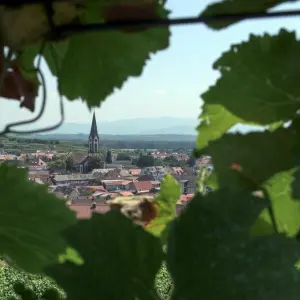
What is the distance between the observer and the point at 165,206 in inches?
8.6

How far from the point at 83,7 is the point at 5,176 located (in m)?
0.11

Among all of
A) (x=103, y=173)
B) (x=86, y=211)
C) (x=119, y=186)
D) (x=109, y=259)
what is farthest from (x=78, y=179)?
(x=109, y=259)

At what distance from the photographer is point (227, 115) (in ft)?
0.67

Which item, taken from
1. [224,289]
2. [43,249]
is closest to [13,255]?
[43,249]

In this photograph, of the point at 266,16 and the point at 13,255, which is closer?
the point at 266,16

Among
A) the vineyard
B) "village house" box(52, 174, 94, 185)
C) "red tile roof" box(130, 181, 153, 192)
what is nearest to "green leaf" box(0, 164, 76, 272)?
the vineyard

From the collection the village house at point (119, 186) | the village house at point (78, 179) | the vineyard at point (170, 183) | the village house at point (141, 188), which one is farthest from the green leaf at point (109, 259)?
the village house at point (78, 179)

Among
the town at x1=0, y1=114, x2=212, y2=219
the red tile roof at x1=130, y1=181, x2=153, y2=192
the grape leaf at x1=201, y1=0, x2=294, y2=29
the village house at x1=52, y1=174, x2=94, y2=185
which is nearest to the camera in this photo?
the grape leaf at x1=201, y1=0, x2=294, y2=29

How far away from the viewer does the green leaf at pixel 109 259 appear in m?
0.15

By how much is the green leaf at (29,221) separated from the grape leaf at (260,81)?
3.5 inches

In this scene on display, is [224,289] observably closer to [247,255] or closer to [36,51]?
[247,255]

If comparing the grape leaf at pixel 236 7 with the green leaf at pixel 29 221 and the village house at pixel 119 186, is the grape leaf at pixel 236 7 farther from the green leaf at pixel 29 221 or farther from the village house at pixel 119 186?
the village house at pixel 119 186

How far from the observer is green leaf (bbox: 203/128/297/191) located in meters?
0.18

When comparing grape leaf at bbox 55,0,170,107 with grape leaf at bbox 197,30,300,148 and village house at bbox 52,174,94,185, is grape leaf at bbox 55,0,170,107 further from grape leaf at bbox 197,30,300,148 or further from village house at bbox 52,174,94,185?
village house at bbox 52,174,94,185
